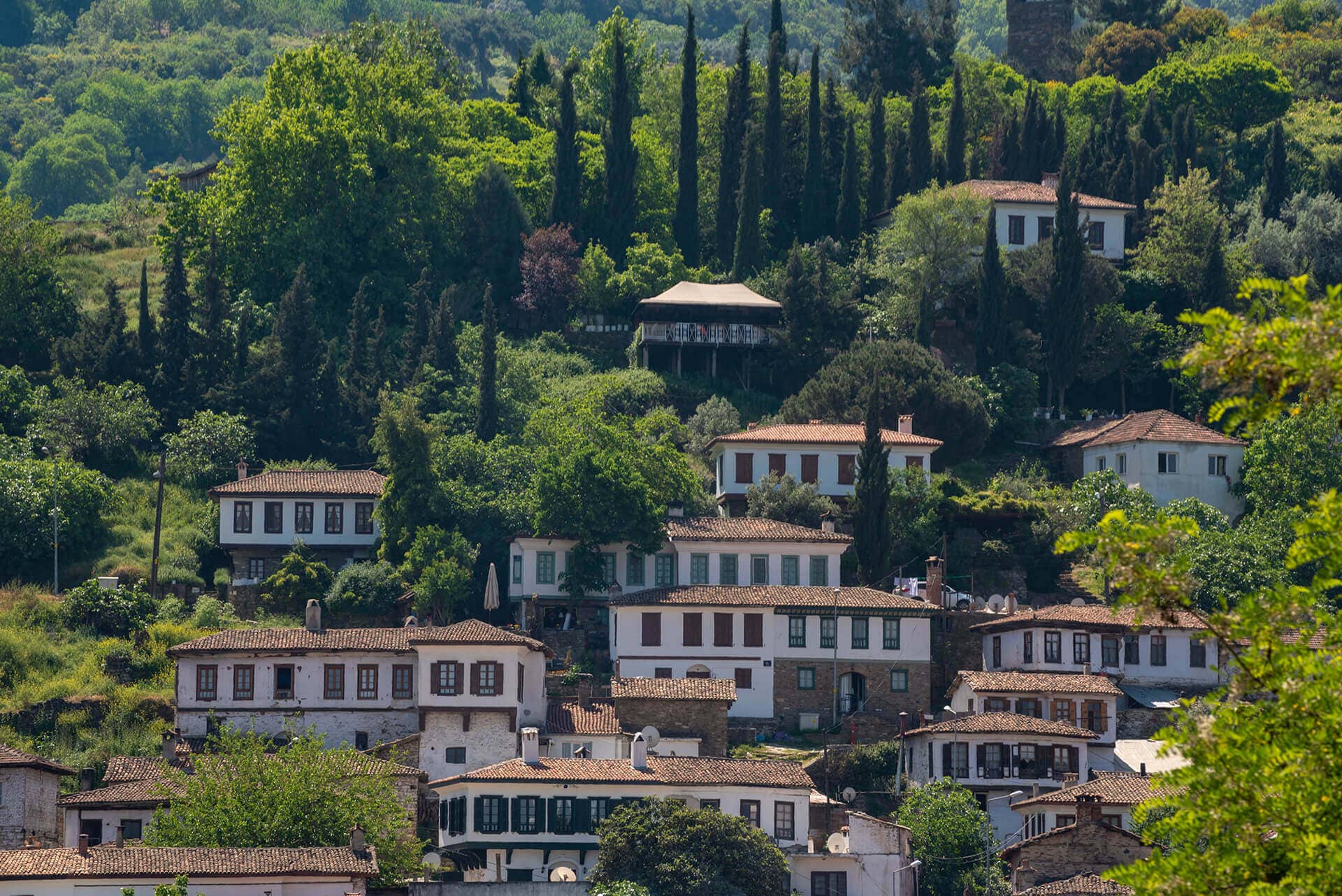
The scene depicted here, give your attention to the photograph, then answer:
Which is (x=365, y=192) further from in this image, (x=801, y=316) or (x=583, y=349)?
(x=801, y=316)

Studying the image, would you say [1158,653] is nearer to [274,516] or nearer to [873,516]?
[873,516]

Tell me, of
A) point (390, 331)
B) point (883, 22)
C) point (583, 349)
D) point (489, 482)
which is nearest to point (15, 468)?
point (489, 482)

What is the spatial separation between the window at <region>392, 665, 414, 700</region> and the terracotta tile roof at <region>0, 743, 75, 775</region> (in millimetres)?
10270

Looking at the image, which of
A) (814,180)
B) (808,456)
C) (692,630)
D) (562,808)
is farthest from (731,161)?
(562,808)

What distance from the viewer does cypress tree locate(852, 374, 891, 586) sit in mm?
76188

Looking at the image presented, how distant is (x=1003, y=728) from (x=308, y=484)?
2803 cm

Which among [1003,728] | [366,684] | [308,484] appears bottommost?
[1003,728]

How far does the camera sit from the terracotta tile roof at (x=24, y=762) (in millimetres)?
59250

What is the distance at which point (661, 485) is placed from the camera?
77.6 m

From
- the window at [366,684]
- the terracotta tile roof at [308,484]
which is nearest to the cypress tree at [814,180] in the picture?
the terracotta tile roof at [308,484]

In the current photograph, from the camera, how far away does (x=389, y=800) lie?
2269 inches

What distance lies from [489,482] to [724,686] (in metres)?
15.9

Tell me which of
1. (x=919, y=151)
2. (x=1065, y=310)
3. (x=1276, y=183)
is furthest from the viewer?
(x=1276, y=183)

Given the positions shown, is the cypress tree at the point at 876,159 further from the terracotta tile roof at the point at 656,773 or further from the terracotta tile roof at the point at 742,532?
the terracotta tile roof at the point at 656,773
